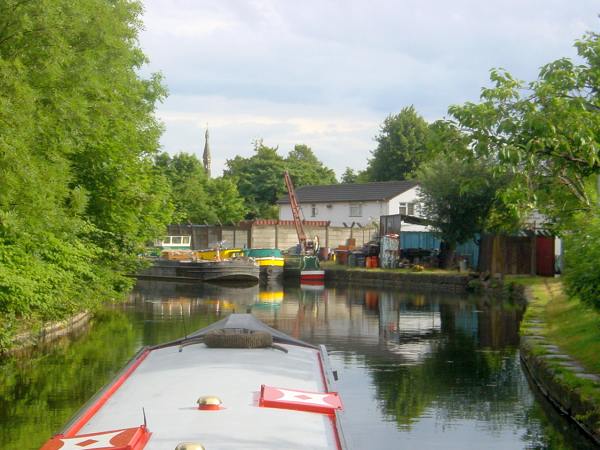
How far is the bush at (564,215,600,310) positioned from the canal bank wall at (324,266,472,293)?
90.5 feet

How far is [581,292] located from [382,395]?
15.1 ft

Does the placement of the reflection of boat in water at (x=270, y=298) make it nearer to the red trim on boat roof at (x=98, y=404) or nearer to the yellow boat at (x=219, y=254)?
the yellow boat at (x=219, y=254)

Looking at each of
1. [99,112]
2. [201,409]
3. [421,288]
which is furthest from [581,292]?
[421,288]

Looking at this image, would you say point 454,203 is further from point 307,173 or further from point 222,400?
point 307,173

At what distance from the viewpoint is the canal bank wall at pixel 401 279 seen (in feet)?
139

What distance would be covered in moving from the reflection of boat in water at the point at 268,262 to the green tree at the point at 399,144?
120ft

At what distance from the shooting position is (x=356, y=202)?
69500 millimetres

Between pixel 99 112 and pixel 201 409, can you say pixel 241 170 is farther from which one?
pixel 201 409

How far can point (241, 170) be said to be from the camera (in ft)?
294

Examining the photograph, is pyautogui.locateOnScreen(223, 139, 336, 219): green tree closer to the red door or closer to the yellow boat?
the yellow boat

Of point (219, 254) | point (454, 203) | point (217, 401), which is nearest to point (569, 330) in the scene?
point (217, 401)

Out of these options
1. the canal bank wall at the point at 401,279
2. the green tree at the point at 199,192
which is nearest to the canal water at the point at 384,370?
the canal bank wall at the point at 401,279

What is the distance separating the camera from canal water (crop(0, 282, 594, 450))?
44.7 ft

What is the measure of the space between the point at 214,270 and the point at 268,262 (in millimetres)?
3550
